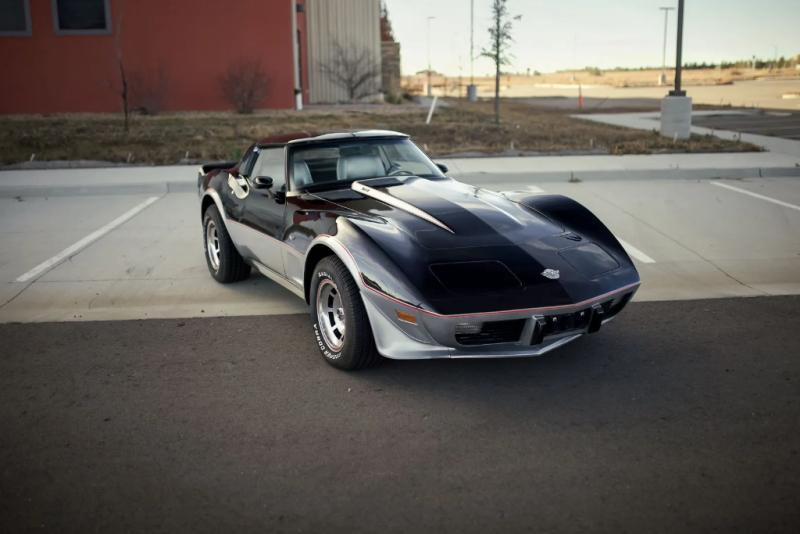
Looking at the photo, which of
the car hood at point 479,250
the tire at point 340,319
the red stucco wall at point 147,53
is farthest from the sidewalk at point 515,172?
the red stucco wall at point 147,53

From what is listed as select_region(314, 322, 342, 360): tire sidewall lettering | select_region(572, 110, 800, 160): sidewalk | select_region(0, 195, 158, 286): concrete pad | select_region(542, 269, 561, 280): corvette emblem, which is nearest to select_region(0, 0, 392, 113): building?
select_region(572, 110, 800, 160): sidewalk

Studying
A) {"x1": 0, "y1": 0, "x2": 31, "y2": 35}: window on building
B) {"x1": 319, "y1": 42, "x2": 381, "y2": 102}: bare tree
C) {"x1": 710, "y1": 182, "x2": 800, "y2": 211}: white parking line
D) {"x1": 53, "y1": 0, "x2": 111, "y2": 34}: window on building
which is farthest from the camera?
{"x1": 319, "y1": 42, "x2": 381, "y2": 102}: bare tree

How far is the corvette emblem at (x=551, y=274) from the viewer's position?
4348mm

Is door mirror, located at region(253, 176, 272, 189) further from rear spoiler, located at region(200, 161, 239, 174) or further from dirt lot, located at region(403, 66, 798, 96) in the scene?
dirt lot, located at region(403, 66, 798, 96)

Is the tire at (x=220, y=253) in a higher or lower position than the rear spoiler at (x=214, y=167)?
lower

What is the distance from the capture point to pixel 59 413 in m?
4.14

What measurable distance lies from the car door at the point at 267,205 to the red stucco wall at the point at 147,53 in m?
20.0

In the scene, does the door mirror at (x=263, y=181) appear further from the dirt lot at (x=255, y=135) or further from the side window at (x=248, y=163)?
the dirt lot at (x=255, y=135)

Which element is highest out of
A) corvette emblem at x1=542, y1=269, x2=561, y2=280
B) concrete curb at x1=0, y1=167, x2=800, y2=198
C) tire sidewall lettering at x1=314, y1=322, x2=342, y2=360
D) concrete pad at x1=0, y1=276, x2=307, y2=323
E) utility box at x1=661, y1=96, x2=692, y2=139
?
utility box at x1=661, y1=96, x2=692, y2=139

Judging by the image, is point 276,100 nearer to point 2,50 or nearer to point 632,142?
point 2,50

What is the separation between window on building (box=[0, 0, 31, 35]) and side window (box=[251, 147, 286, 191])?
70.5 ft

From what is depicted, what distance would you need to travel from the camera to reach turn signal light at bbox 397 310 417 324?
4.12 metres

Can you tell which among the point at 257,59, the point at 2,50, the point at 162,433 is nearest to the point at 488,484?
the point at 162,433

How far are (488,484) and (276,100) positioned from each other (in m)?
23.8
